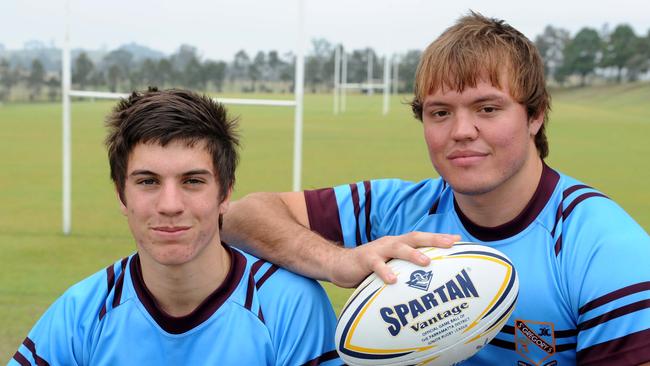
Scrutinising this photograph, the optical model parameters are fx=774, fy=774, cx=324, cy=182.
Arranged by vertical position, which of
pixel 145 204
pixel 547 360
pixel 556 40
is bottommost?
pixel 547 360

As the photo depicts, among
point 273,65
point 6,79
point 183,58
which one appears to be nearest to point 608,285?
point 183,58

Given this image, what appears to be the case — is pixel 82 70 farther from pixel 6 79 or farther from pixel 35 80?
pixel 6 79

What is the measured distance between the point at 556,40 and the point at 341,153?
4521 cm

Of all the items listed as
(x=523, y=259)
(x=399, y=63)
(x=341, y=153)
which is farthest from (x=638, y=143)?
(x=399, y=63)

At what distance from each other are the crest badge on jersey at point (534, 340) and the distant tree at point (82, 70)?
15246mm

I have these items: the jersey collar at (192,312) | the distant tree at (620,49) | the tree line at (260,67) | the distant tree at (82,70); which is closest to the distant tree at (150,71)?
the tree line at (260,67)

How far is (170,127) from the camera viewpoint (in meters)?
2.25

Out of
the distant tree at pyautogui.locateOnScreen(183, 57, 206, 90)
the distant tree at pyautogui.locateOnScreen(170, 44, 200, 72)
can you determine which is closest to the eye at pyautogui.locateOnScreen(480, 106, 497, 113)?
the distant tree at pyautogui.locateOnScreen(170, 44, 200, 72)

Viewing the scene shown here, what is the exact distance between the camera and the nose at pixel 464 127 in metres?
2.29

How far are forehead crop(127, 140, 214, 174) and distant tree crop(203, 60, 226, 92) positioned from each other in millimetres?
10142

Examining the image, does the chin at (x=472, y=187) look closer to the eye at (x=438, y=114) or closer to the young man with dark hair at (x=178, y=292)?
the eye at (x=438, y=114)

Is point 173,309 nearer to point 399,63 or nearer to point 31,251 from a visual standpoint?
point 31,251

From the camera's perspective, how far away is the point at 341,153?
15234 millimetres

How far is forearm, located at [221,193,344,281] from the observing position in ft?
8.17
